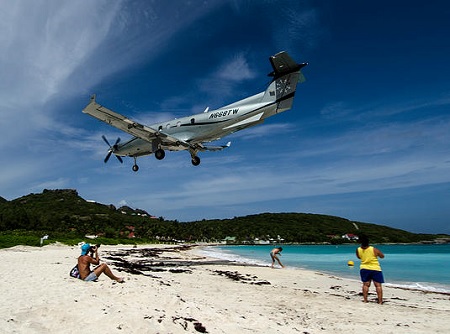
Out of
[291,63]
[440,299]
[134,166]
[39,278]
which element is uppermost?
[291,63]

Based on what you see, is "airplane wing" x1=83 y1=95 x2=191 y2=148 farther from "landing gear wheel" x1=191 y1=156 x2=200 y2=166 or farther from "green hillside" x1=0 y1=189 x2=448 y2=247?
"green hillside" x1=0 y1=189 x2=448 y2=247

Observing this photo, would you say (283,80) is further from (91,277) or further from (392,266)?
(392,266)

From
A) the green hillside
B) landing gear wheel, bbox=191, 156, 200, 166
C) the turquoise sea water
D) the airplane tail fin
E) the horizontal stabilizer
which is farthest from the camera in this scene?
the green hillside

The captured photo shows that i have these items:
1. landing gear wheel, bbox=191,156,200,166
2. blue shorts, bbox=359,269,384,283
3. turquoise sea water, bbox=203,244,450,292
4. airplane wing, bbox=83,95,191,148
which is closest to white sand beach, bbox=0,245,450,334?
blue shorts, bbox=359,269,384,283

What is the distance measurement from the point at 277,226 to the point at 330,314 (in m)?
173

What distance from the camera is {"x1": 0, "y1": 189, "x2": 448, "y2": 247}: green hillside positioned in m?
82.1

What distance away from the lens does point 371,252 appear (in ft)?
32.9

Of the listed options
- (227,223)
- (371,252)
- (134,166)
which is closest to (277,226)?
(227,223)

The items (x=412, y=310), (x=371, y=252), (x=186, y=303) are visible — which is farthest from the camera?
(x=371, y=252)

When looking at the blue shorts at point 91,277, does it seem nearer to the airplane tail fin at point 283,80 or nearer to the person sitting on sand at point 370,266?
the person sitting on sand at point 370,266

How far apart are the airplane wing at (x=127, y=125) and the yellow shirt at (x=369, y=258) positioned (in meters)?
12.9

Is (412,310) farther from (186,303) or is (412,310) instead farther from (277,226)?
(277,226)

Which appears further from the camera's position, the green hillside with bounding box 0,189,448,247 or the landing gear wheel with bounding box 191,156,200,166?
the green hillside with bounding box 0,189,448,247

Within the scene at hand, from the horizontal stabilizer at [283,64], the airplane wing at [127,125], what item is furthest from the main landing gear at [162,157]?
the horizontal stabilizer at [283,64]
